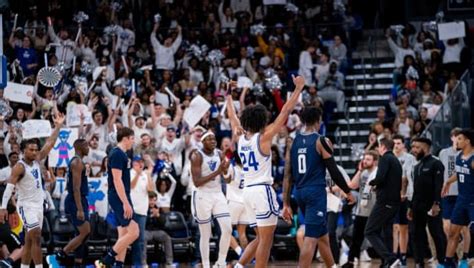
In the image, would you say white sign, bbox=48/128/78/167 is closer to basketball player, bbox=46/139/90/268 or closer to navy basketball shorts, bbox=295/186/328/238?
basketball player, bbox=46/139/90/268

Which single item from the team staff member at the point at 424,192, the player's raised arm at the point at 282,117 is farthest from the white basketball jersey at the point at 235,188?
the player's raised arm at the point at 282,117

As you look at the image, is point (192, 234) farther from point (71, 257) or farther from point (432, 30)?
point (432, 30)

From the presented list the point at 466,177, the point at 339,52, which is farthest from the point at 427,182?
the point at 339,52

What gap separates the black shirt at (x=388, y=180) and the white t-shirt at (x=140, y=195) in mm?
4405

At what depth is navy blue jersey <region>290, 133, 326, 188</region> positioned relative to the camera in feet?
50.4

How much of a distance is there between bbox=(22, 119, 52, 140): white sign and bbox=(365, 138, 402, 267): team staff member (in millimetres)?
6481

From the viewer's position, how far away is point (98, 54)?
2692cm

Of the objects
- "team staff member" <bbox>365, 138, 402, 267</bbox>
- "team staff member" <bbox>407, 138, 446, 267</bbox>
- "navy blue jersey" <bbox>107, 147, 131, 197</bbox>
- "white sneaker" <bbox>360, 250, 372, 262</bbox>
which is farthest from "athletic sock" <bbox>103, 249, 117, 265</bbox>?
"white sneaker" <bbox>360, 250, 372, 262</bbox>

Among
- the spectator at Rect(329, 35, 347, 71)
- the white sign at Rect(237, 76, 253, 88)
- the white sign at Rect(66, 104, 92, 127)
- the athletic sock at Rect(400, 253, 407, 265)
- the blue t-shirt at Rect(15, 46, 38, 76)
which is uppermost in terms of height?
the blue t-shirt at Rect(15, 46, 38, 76)

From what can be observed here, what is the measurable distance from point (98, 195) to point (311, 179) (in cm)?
829

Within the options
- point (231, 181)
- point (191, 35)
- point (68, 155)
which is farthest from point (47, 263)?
point (191, 35)

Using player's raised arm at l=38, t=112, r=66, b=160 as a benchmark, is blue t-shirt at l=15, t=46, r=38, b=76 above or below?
above

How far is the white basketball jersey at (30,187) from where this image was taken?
17828 mm

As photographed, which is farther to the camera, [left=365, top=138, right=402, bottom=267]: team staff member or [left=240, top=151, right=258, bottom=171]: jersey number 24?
[left=365, top=138, right=402, bottom=267]: team staff member
